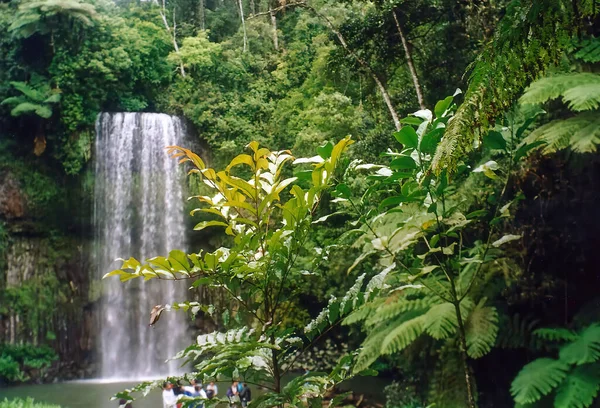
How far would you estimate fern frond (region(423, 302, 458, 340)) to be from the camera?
3982 mm

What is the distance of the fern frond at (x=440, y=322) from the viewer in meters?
3.98

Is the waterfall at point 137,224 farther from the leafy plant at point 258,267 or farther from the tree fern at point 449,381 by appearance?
the leafy plant at point 258,267

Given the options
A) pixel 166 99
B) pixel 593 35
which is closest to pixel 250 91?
pixel 166 99

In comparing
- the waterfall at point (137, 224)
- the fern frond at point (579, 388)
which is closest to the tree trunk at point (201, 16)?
the waterfall at point (137, 224)

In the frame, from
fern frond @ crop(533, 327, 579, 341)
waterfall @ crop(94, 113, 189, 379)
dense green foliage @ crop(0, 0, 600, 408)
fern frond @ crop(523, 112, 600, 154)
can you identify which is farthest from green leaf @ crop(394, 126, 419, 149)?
waterfall @ crop(94, 113, 189, 379)

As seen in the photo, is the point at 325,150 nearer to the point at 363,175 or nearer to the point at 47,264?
the point at 363,175

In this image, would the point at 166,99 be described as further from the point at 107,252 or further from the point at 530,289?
the point at 530,289

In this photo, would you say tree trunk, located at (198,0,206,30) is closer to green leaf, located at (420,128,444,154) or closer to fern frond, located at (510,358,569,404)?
fern frond, located at (510,358,569,404)

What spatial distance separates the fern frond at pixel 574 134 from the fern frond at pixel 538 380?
1.68 meters

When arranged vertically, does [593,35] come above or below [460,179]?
above

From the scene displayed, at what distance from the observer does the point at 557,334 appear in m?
3.95

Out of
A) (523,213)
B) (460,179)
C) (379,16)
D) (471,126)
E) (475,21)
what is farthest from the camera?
(379,16)

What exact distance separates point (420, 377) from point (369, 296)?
4578 millimetres

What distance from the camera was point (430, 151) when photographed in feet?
5.09
